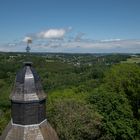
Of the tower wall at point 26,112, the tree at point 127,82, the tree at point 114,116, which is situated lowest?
the tree at point 114,116

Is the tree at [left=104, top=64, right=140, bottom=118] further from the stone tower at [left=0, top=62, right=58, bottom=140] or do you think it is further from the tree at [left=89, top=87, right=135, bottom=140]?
the stone tower at [left=0, top=62, right=58, bottom=140]

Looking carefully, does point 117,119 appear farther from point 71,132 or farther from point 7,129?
point 7,129

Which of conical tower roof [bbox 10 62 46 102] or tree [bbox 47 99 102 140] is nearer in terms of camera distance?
conical tower roof [bbox 10 62 46 102]

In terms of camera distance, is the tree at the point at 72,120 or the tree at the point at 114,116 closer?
the tree at the point at 72,120

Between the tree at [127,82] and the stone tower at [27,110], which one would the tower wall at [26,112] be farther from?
the tree at [127,82]

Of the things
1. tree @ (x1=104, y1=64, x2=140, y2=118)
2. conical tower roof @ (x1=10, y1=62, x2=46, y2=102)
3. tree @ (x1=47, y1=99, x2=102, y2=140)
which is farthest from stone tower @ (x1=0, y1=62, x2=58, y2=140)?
tree @ (x1=104, y1=64, x2=140, y2=118)

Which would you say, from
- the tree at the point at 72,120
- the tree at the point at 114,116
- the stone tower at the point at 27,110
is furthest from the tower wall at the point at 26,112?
the tree at the point at 114,116

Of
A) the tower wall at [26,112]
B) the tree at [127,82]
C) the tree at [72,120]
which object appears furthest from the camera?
the tree at [127,82]

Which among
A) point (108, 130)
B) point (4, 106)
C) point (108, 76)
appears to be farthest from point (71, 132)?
point (4, 106)

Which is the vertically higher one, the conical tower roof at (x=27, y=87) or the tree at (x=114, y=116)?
the conical tower roof at (x=27, y=87)
